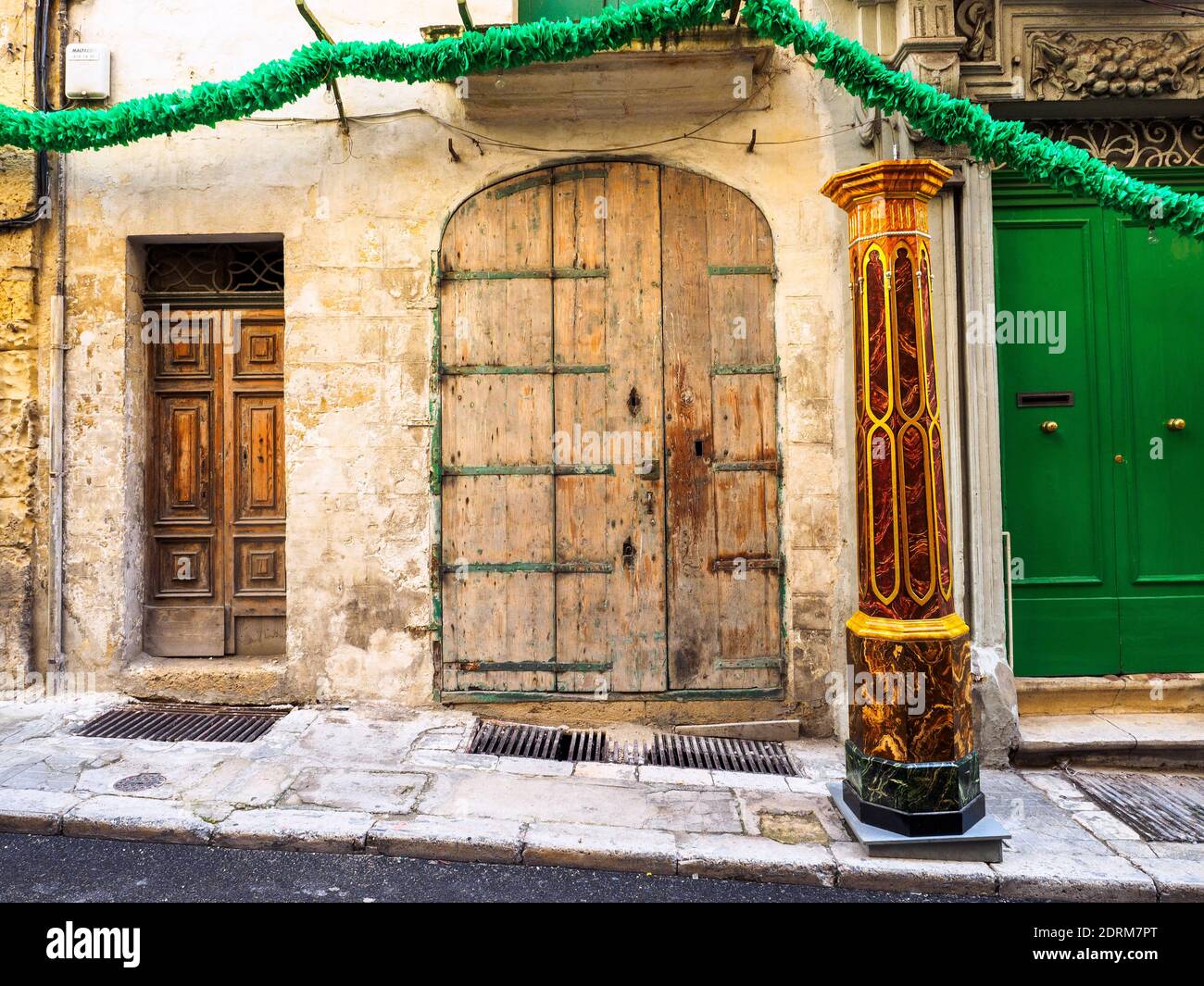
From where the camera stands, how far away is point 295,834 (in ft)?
12.2

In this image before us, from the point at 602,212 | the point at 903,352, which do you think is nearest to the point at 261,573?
the point at 602,212

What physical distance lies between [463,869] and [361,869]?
1.35 feet

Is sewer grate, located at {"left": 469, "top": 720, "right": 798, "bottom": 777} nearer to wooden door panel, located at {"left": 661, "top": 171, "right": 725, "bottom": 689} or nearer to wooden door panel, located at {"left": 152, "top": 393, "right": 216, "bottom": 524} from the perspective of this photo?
wooden door panel, located at {"left": 661, "top": 171, "right": 725, "bottom": 689}

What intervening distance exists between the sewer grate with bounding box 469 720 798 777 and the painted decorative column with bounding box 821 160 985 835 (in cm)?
109

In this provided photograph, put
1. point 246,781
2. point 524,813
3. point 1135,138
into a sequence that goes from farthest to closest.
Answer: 1. point 1135,138
2. point 246,781
3. point 524,813

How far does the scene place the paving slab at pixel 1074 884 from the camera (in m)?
3.43

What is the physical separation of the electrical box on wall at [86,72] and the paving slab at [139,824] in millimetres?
4273

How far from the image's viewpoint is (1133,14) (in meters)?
5.14

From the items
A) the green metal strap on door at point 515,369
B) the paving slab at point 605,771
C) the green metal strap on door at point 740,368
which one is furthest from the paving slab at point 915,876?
the green metal strap on door at point 515,369

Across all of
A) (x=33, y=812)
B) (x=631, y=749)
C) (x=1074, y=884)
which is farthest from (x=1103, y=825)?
(x=33, y=812)

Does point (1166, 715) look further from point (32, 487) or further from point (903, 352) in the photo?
point (32, 487)

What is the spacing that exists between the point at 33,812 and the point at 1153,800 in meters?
5.33

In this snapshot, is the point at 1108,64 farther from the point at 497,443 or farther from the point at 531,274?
the point at 497,443

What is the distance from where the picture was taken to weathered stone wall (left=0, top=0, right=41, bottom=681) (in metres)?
5.48
